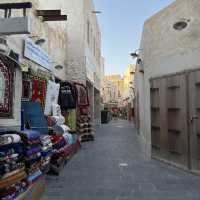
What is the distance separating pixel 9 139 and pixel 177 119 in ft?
12.0

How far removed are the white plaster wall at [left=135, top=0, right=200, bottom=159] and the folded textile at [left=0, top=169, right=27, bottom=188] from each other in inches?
135

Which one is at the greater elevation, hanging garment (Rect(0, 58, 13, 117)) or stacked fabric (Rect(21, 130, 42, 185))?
hanging garment (Rect(0, 58, 13, 117))

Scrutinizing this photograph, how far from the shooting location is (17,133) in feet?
11.5

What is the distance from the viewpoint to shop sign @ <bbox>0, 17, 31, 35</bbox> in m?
3.68

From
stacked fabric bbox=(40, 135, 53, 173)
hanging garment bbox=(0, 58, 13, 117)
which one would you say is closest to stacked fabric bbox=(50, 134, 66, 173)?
stacked fabric bbox=(40, 135, 53, 173)

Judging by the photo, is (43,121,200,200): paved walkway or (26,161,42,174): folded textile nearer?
(26,161,42,174): folded textile

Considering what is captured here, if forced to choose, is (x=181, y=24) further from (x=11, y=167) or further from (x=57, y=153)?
(x=11, y=167)

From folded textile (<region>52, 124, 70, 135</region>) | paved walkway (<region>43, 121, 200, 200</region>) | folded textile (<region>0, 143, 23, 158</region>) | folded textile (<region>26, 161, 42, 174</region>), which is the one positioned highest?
folded textile (<region>52, 124, 70, 135</region>)

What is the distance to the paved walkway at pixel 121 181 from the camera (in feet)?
14.2

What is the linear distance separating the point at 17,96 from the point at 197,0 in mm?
3426

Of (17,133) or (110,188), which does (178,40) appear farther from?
(17,133)

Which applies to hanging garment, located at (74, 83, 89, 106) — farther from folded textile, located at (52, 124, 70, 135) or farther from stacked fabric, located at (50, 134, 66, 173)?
stacked fabric, located at (50, 134, 66, 173)

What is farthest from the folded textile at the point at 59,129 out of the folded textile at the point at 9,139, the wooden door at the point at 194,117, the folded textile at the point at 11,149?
the folded textile at the point at 9,139

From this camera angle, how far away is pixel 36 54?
21.6ft
